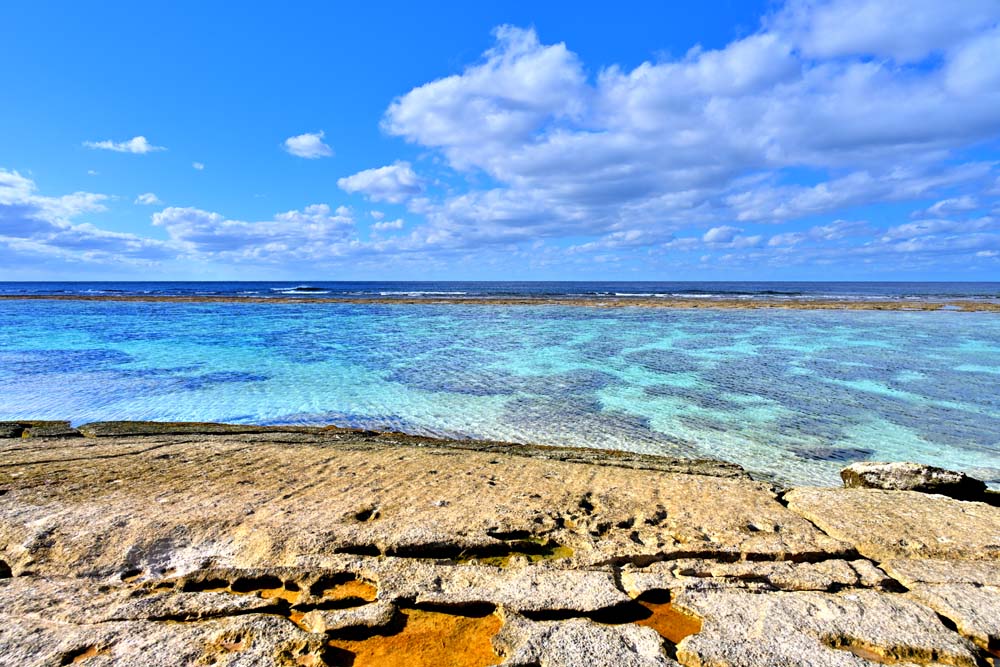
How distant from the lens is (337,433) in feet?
30.1

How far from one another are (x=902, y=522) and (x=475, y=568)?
4361 mm

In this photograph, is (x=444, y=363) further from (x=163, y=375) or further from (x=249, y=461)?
(x=249, y=461)

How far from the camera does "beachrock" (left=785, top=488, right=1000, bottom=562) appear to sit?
14.9 feet

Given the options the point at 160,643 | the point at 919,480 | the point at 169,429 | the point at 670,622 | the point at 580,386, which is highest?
the point at 160,643

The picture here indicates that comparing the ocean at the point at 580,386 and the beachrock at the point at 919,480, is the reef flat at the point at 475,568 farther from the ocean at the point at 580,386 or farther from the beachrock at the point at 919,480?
the ocean at the point at 580,386

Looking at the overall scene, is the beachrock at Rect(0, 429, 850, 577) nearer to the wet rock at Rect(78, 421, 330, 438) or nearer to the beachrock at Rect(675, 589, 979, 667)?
the beachrock at Rect(675, 589, 979, 667)

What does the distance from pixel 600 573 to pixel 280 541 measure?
2.72 m

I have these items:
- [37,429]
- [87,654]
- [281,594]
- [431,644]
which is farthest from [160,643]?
[37,429]

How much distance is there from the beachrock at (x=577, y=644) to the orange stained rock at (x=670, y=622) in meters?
0.14

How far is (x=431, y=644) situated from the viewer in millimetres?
3217

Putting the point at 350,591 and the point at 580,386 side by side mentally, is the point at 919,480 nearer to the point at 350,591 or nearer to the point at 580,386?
the point at 350,591

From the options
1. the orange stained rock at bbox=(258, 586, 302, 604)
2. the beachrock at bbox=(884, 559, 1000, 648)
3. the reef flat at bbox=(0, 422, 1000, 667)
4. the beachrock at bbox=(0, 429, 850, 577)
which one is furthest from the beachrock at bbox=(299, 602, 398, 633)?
the beachrock at bbox=(884, 559, 1000, 648)

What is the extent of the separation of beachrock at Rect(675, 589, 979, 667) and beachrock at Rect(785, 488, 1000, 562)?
1.12 m

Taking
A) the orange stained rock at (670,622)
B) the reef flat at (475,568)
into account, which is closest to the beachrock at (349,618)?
the reef flat at (475,568)
